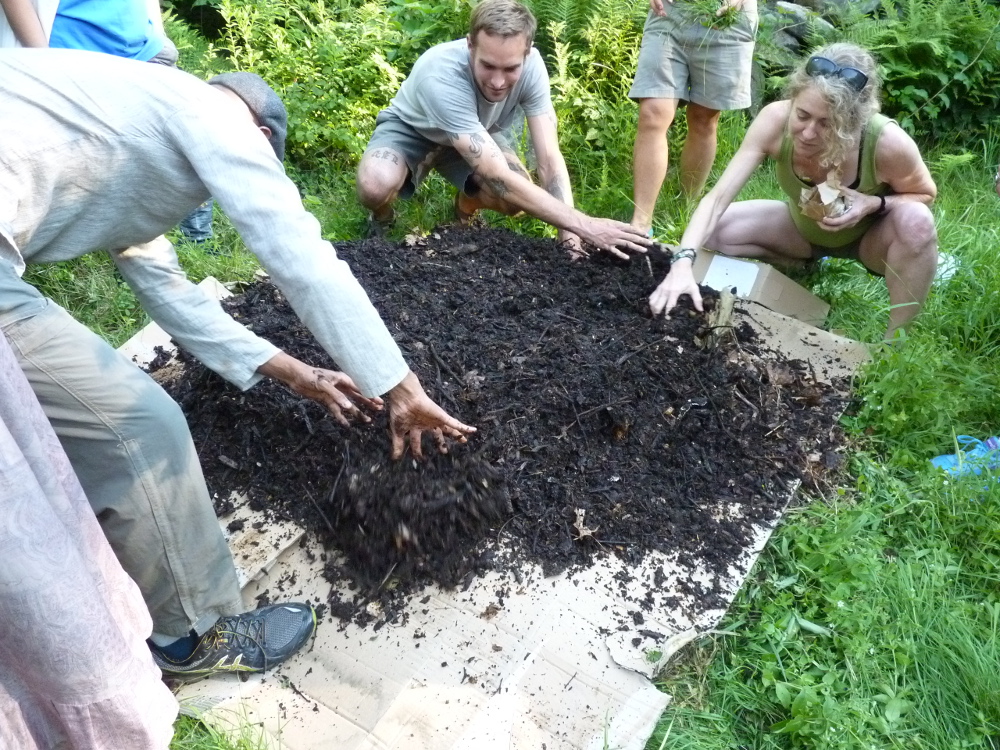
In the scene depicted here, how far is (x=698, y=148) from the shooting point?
171 inches

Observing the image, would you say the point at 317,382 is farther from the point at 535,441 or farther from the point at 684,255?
the point at 684,255

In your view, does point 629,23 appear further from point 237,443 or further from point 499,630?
point 499,630

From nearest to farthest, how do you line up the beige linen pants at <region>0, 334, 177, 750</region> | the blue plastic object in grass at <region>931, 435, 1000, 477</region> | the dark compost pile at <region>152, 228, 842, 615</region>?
the beige linen pants at <region>0, 334, 177, 750</region>, the dark compost pile at <region>152, 228, 842, 615</region>, the blue plastic object in grass at <region>931, 435, 1000, 477</region>

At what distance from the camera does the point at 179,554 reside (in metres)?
2.02

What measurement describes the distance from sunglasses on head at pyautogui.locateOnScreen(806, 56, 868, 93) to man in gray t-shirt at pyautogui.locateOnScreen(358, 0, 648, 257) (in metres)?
0.91

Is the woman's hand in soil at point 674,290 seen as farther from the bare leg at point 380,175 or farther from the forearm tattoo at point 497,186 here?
the bare leg at point 380,175

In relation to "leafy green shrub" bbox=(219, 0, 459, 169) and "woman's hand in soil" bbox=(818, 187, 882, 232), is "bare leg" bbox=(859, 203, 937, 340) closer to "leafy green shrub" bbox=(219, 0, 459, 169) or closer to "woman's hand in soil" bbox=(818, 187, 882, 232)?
"woman's hand in soil" bbox=(818, 187, 882, 232)

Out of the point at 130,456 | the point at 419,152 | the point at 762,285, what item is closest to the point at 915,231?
the point at 762,285

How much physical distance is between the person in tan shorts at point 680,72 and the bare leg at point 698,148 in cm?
2

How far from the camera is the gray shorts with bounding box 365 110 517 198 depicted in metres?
4.23

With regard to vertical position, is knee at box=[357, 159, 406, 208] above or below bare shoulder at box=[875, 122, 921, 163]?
below

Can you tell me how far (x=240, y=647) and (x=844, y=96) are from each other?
9.10 ft

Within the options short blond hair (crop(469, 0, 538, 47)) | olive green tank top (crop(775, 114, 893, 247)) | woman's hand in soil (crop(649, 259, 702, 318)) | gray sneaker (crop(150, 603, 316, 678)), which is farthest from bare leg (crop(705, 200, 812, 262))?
gray sneaker (crop(150, 603, 316, 678))

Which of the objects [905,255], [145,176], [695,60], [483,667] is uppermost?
[145,176]
